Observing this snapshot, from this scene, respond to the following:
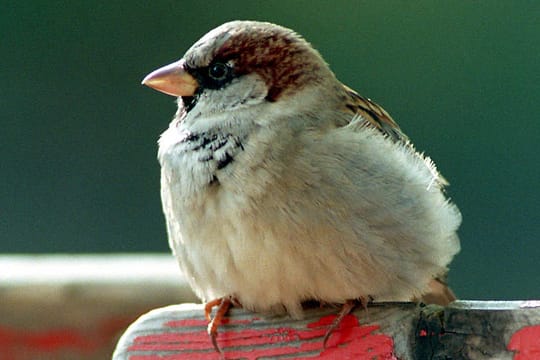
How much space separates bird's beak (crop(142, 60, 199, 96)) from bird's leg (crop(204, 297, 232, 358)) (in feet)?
1.50

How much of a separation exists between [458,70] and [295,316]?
9.24 ft

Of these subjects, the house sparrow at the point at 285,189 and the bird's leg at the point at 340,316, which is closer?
the bird's leg at the point at 340,316

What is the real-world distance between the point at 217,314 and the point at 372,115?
661 millimetres

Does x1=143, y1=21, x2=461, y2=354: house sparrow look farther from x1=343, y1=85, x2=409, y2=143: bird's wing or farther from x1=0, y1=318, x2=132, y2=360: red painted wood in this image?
x1=0, y1=318, x2=132, y2=360: red painted wood

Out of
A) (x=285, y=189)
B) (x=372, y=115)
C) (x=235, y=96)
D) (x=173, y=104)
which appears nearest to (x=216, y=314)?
(x=285, y=189)

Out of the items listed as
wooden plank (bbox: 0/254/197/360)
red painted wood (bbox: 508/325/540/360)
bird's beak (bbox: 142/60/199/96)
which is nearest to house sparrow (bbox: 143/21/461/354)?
bird's beak (bbox: 142/60/199/96)

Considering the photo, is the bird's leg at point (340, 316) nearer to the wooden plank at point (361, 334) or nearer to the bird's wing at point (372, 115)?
the wooden plank at point (361, 334)

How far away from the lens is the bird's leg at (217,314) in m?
1.83

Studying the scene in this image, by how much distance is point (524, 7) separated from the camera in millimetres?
4414

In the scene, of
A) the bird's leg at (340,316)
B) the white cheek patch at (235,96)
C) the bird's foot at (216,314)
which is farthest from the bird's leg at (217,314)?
the white cheek patch at (235,96)

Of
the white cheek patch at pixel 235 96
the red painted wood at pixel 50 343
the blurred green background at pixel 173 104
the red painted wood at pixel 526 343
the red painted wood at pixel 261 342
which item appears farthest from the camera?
the blurred green background at pixel 173 104

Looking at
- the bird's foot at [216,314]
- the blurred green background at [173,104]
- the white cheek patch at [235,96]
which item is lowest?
the bird's foot at [216,314]

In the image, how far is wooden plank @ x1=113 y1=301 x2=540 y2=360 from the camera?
1.59 m

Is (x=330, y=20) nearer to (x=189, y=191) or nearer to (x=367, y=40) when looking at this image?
(x=367, y=40)
